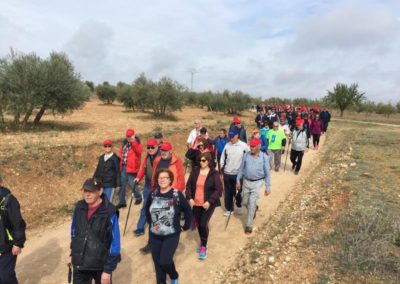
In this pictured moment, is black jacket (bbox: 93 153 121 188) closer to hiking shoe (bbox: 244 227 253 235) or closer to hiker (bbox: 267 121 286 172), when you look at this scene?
hiking shoe (bbox: 244 227 253 235)

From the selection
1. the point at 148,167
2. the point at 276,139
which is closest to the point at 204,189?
the point at 148,167

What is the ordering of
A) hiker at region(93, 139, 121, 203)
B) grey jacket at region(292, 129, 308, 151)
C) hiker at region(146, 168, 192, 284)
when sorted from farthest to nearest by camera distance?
grey jacket at region(292, 129, 308, 151)
hiker at region(93, 139, 121, 203)
hiker at region(146, 168, 192, 284)

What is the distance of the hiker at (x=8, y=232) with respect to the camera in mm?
3678

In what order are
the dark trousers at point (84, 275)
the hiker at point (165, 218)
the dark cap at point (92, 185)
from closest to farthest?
the dark cap at point (92, 185)
the dark trousers at point (84, 275)
the hiker at point (165, 218)

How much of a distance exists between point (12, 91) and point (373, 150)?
19.2 m

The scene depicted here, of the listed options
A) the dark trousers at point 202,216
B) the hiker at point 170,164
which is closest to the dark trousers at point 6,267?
the hiker at point 170,164

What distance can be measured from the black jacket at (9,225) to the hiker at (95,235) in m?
0.78

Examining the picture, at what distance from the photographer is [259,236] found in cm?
648

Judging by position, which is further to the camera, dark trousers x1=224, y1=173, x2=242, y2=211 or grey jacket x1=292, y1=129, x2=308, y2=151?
grey jacket x1=292, y1=129, x2=308, y2=151

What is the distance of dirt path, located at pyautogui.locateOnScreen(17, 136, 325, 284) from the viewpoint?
514cm

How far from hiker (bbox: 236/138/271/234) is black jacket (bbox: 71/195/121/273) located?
3.63 meters

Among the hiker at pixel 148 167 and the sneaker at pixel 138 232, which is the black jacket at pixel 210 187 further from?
the sneaker at pixel 138 232

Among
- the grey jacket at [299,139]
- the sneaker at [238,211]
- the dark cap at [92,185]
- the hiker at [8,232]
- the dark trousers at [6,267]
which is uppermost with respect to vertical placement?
the dark cap at [92,185]

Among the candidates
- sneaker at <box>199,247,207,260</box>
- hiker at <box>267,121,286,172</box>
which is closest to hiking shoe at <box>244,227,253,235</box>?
sneaker at <box>199,247,207,260</box>
